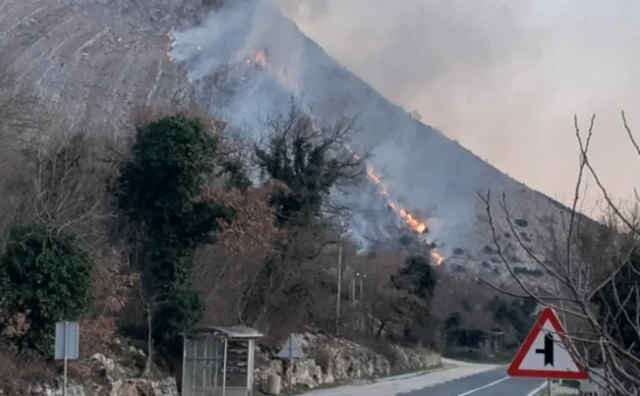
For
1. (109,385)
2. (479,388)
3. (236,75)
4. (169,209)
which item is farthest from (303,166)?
(236,75)

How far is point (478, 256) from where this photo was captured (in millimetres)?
141875

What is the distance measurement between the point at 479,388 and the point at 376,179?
98.2 meters

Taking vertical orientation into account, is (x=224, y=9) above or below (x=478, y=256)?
above

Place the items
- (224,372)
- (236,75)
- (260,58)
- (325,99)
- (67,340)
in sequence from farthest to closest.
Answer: (325,99) < (260,58) < (236,75) < (224,372) < (67,340)

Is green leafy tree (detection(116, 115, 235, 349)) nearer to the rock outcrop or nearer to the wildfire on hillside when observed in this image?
the rock outcrop

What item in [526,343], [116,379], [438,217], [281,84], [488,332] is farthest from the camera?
[438,217]

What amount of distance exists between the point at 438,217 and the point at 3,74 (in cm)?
11889

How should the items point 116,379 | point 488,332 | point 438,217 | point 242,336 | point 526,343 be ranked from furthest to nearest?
point 438,217, point 488,332, point 242,336, point 116,379, point 526,343

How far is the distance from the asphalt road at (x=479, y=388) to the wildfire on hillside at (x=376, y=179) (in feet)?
240

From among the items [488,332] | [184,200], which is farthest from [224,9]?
[184,200]

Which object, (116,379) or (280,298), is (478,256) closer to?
(280,298)

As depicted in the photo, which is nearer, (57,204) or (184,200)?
(57,204)

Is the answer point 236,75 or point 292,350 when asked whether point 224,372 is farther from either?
point 236,75

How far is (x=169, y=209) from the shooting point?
3831 centimetres
